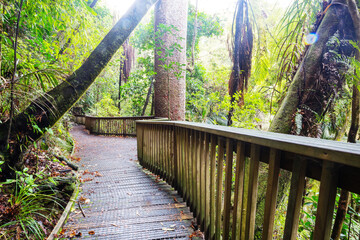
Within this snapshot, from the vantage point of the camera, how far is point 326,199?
814 mm

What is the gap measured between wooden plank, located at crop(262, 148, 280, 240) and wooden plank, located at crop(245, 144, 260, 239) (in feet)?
0.42

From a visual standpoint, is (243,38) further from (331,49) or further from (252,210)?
→ (252,210)

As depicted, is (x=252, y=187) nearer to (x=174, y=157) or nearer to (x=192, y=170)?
(x=192, y=170)

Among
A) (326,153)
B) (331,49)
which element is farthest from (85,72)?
(331,49)

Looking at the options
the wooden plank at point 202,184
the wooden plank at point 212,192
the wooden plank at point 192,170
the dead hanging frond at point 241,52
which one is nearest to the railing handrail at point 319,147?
the wooden plank at point 212,192

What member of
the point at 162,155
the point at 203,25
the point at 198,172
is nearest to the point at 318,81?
the point at 198,172

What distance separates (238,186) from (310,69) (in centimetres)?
206

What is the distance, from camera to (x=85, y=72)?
310cm

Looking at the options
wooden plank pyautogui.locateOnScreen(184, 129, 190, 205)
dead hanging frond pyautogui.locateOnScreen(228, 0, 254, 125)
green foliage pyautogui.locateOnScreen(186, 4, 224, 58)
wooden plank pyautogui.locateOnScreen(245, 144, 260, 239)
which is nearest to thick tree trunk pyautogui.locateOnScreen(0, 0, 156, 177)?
wooden plank pyautogui.locateOnScreen(184, 129, 190, 205)

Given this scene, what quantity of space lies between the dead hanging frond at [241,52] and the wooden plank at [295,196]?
4.88m

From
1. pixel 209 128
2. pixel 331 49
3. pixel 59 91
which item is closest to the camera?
pixel 209 128

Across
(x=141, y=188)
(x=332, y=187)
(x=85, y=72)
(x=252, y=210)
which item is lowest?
(x=141, y=188)

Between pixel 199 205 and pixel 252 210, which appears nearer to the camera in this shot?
pixel 252 210

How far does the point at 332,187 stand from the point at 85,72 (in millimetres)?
3267
